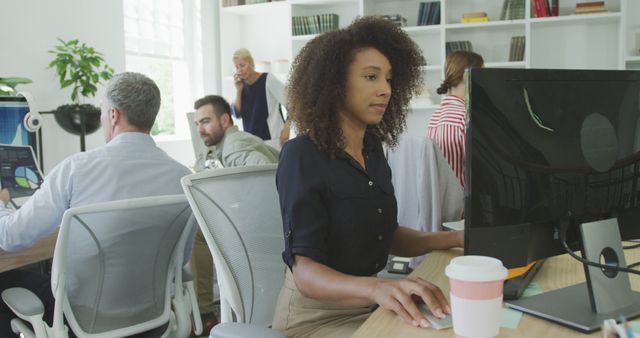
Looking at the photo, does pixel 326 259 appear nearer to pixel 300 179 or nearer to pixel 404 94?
pixel 300 179

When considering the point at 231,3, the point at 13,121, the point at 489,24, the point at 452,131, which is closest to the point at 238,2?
the point at 231,3

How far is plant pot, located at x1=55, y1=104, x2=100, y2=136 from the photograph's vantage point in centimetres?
393

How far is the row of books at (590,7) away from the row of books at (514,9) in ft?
1.39

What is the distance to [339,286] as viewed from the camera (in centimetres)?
110

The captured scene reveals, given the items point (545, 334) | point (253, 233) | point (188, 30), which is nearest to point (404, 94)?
point (253, 233)

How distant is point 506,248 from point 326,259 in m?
0.39

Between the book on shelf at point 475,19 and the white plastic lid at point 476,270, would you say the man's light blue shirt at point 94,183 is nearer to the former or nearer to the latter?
the white plastic lid at point 476,270

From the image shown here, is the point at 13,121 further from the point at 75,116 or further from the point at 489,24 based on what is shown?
the point at 489,24

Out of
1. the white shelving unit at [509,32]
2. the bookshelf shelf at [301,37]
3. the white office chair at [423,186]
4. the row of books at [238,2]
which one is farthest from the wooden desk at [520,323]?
the row of books at [238,2]

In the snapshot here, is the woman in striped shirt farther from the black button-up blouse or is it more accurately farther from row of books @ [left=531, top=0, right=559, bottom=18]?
row of books @ [left=531, top=0, right=559, bottom=18]

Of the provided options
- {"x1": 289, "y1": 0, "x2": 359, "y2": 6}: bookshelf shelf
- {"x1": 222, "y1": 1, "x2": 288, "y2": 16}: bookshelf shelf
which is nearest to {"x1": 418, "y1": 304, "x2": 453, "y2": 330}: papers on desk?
{"x1": 289, "y1": 0, "x2": 359, "y2": 6}: bookshelf shelf

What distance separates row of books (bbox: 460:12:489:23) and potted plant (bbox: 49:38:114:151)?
2.92 metres

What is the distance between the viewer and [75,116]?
3932 millimetres

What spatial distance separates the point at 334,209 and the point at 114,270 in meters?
0.83
